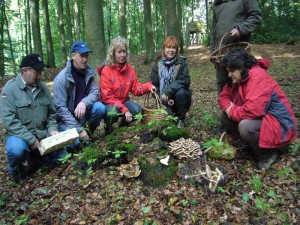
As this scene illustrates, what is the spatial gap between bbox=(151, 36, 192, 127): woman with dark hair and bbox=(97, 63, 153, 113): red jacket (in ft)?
1.08

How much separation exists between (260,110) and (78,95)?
295cm

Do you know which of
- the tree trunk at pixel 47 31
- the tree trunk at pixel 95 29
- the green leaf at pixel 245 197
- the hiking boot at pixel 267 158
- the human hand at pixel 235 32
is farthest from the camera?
the tree trunk at pixel 47 31

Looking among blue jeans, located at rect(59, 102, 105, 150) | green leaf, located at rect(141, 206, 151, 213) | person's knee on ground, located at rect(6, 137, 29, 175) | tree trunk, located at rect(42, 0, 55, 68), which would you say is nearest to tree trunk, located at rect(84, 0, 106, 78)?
blue jeans, located at rect(59, 102, 105, 150)

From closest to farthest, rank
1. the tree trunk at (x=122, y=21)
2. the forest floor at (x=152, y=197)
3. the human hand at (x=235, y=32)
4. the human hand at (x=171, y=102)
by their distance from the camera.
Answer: the forest floor at (x=152, y=197) < the human hand at (x=235, y=32) < the human hand at (x=171, y=102) < the tree trunk at (x=122, y=21)

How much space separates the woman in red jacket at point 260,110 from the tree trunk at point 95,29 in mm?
3512

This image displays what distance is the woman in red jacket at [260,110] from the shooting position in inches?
142

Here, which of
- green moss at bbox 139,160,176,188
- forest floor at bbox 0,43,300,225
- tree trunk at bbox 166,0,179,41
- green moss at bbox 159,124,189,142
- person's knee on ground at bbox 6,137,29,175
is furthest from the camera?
tree trunk at bbox 166,0,179,41

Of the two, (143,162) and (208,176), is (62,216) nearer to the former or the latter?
(143,162)

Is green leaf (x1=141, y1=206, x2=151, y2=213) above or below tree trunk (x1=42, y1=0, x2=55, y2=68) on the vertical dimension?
below

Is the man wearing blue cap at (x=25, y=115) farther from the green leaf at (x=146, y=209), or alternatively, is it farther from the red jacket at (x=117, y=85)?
the green leaf at (x=146, y=209)

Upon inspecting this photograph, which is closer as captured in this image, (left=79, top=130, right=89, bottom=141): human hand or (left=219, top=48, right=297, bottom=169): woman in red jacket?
(left=219, top=48, right=297, bottom=169): woman in red jacket

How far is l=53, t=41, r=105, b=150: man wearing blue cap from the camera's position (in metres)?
4.57

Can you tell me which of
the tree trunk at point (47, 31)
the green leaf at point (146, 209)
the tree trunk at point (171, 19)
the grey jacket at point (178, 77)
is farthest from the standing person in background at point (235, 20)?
the tree trunk at point (47, 31)

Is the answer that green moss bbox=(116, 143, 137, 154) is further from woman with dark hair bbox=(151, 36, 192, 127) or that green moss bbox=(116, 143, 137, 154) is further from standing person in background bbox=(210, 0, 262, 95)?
standing person in background bbox=(210, 0, 262, 95)
